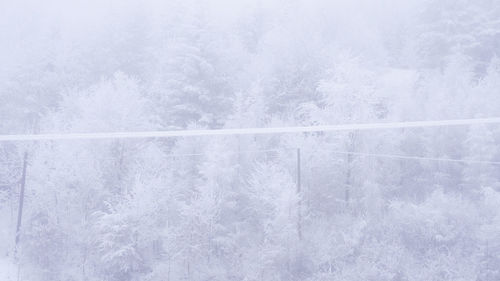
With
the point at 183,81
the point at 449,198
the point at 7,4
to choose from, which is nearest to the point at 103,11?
the point at 7,4

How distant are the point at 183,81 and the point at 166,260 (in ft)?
32.5

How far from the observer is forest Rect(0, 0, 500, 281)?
19.3 m

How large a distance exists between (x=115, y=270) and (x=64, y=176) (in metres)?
4.63

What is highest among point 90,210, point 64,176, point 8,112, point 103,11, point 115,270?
point 103,11

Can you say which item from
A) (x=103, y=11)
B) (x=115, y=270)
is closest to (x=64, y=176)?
(x=115, y=270)

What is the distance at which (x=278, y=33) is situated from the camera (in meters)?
30.3

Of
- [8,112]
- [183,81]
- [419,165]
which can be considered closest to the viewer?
[419,165]

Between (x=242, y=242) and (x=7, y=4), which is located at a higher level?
(x=7, y=4)

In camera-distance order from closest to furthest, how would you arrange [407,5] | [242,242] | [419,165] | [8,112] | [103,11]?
[242,242] → [419,165] → [8,112] → [103,11] → [407,5]

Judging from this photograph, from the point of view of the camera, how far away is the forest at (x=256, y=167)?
1933 centimetres

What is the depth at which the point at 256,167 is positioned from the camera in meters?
21.9

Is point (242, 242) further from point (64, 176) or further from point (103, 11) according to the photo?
point (103, 11)

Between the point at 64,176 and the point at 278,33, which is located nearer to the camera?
the point at 64,176

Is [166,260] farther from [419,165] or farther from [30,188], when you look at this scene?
[419,165]
